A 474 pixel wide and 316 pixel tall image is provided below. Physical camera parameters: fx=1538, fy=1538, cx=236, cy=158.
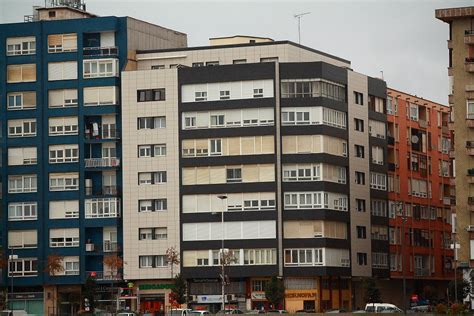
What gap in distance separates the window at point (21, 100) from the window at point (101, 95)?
239 inches

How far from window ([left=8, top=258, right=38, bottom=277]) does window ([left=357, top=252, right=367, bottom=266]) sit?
108 feet

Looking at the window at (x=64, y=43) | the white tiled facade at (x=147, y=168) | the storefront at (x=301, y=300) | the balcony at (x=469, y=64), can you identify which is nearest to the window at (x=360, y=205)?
the storefront at (x=301, y=300)

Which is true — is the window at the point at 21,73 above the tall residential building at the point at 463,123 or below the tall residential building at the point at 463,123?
above

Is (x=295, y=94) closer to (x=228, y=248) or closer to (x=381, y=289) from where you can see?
(x=228, y=248)

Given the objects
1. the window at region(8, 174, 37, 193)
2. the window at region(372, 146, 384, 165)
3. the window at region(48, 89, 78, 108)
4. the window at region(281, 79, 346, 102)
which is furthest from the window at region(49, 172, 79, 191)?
the window at region(372, 146, 384, 165)

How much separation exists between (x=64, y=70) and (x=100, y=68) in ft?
12.6

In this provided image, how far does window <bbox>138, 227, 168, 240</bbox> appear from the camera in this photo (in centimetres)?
15212

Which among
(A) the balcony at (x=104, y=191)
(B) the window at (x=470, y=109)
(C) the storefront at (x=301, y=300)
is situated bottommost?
(C) the storefront at (x=301, y=300)

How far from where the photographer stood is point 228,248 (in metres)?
149

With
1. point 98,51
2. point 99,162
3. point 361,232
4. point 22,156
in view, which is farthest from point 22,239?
point 361,232

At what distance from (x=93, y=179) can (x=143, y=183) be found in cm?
606

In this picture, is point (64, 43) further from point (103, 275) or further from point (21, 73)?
point (103, 275)

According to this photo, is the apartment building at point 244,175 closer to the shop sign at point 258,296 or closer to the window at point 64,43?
the shop sign at point 258,296

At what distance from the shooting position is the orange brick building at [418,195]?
167m
